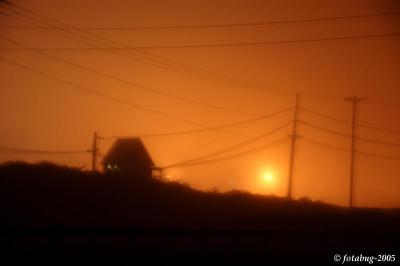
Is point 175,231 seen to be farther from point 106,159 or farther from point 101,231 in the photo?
point 106,159

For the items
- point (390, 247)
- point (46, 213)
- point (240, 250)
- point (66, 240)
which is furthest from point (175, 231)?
point (46, 213)

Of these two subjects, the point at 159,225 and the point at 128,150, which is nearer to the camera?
the point at 159,225

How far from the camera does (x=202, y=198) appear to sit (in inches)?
1991

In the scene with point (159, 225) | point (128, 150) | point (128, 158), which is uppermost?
point (128, 150)

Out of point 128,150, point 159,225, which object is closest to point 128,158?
point 128,150

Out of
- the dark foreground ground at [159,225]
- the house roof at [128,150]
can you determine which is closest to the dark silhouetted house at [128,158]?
the house roof at [128,150]

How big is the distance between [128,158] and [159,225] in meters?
37.2

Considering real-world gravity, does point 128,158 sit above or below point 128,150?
below

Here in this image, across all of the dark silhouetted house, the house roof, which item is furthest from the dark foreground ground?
the house roof

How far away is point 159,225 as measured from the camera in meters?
36.7

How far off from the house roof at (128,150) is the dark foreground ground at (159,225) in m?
19.2

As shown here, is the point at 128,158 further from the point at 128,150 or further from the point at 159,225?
the point at 159,225

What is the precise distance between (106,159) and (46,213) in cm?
3636

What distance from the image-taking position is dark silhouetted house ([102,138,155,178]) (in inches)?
2867
